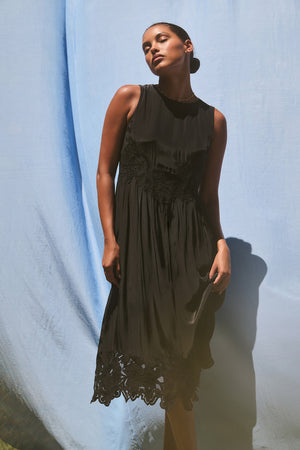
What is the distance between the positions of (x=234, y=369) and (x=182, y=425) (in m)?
0.38

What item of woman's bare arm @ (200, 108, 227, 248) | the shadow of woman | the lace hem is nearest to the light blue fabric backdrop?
the shadow of woman

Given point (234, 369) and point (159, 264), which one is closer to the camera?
point (159, 264)

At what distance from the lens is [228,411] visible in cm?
152

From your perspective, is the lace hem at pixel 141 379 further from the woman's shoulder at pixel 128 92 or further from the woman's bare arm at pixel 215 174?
the woman's shoulder at pixel 128 92

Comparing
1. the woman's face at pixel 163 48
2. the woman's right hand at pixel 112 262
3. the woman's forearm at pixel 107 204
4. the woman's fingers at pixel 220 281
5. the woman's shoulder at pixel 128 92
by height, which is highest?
the woman's face at pixel 163 48

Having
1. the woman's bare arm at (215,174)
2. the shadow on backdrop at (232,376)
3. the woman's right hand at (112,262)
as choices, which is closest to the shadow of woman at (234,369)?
the shadow on backdrop at (232,376)

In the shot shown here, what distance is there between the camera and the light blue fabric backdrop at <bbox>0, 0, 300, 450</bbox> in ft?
4.95

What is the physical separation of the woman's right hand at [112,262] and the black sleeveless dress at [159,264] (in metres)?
0.01

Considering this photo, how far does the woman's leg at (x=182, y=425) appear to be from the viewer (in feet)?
3.89

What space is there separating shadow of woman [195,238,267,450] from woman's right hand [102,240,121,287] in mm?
478

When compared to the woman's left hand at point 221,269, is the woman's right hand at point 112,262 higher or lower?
higher

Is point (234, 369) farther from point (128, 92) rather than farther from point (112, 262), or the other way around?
point (128, 92)

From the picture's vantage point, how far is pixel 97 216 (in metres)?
1.59

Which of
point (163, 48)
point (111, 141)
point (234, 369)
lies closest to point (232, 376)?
point (234, 369)
